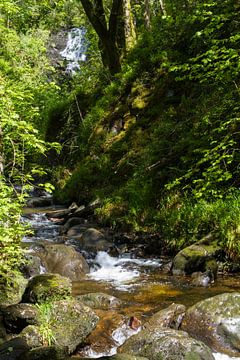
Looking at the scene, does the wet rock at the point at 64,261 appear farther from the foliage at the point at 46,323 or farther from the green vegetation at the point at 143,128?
the foliage at the point at 46,323

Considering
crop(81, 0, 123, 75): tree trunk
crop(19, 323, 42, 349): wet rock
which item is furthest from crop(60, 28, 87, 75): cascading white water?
crop(19, 323, 42, 349): wet rock

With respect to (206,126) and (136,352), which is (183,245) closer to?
(206,126)

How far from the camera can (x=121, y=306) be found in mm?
6754

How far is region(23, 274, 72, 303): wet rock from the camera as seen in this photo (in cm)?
619

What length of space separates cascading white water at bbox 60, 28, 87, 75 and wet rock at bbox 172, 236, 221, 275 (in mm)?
27927

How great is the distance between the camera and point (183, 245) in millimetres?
9039

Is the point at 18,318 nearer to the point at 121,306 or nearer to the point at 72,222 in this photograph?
the point at 121,306

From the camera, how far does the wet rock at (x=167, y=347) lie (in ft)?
15.8

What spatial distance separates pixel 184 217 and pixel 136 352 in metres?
4.47

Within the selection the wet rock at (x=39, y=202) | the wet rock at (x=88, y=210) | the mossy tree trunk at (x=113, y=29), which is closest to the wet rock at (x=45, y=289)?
the wet rock at (x=88, y=210)

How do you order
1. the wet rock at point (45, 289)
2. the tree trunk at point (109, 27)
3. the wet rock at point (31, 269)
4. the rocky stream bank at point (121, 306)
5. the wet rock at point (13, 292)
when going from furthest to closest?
the tree trunk at point (109, 27) → the wet rock at point (31, 269) → the wet rock at point (13, 292) → the wet rock at point (45, 289) → the rocky stream bank at point (121, 306)

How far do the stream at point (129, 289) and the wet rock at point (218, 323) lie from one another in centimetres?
22

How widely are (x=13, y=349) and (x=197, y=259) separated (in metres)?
4.20

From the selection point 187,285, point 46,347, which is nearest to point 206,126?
point 187,285
